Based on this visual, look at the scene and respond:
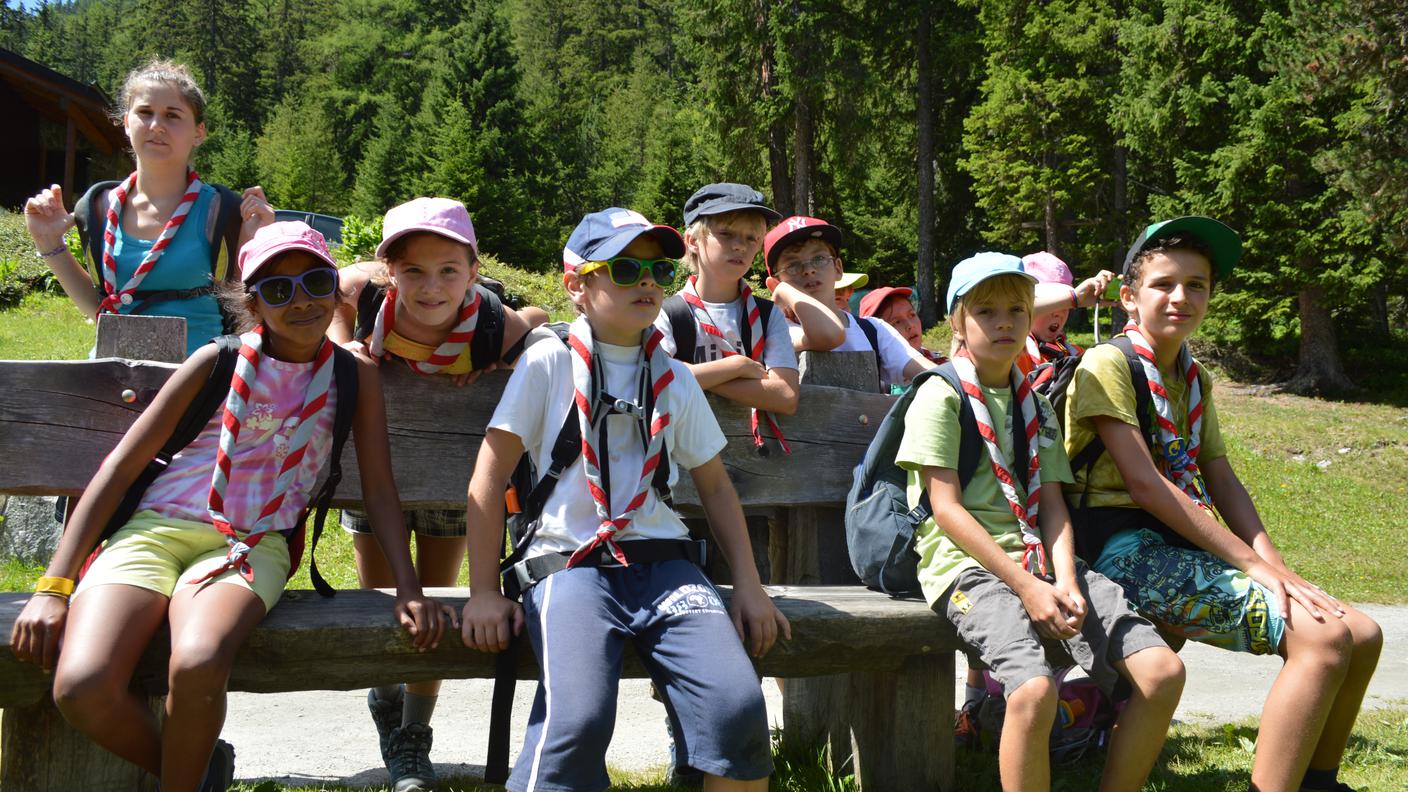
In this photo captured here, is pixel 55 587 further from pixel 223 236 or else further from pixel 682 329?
pixel 682 329

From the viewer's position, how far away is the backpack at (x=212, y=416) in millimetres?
3004

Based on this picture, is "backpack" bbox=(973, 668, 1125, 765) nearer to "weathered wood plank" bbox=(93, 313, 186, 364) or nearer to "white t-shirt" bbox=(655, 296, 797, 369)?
"white t-shirt" bbox=(655, 296, 797, 369)

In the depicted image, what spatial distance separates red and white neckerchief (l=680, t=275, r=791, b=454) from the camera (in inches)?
161

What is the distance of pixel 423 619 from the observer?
302cm

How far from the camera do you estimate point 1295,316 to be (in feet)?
66.0

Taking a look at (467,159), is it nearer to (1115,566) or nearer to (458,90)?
(458,90)

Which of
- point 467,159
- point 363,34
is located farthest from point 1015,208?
point 363,34

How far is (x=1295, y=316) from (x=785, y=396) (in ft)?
62.9

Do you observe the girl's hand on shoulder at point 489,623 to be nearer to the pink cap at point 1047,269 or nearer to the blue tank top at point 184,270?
the blue tank top at point 184,270

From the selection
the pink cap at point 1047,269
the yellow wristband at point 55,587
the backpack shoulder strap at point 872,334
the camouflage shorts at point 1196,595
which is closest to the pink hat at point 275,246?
the yellow wristband at point 55,587

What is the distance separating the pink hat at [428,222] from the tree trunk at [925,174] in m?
27.3

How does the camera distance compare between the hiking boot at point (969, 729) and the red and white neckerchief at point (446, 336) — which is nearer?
the red and white neckerchief at point (446, 336)

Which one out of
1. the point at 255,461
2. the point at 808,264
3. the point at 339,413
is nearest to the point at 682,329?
the point at 808,264

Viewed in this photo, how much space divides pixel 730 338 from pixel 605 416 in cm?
101
